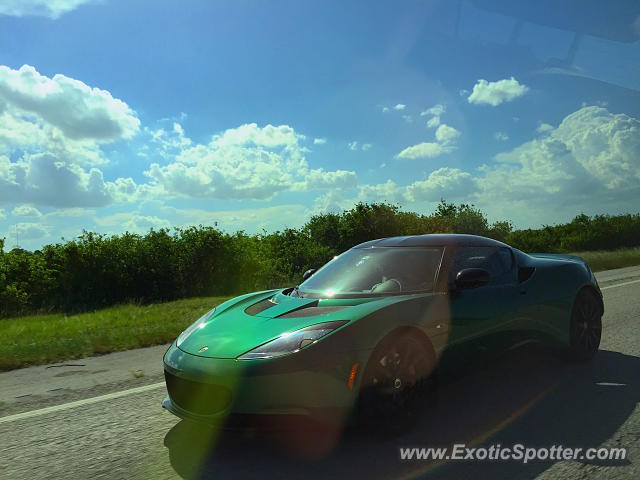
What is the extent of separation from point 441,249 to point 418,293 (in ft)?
2.31

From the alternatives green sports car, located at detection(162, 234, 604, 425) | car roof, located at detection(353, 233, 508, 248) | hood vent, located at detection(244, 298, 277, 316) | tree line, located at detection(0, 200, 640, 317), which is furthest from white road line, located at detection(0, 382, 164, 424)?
tree line, located at detection(0, 200, 640, 317)

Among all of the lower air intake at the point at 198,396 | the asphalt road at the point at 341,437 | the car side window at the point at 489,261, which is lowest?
the asphalt road at the point at 341,437

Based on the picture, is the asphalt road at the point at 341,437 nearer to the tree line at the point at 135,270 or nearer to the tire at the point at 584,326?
the tire at the point at 584,326

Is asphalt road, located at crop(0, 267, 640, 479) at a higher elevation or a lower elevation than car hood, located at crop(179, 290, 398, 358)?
lower

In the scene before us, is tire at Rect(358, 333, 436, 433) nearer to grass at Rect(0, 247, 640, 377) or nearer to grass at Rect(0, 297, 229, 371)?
grass at Rect(0, 247, 640, 377)

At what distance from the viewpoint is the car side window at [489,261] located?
464 centimetres

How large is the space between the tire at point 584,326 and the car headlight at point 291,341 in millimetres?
3086

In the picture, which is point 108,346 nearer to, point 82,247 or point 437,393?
point 437,393

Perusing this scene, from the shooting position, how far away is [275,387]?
313cm

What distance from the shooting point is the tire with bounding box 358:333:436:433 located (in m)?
3.38

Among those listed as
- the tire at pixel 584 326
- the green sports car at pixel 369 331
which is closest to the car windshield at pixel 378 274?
the green sports car at pixel 369 331

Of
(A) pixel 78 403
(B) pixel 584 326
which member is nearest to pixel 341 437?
(A) pixel 78 403

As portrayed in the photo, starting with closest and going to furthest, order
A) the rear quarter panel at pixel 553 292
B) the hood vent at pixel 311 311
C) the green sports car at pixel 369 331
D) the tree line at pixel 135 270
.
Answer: the green sports car at pixel 369 331 → the hood vent at pixel 311 311 → the rear quarter panel at pixel 553 292 → the tree line at pixel 135 270

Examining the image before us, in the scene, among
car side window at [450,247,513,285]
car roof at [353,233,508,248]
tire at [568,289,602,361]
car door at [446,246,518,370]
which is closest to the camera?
car door at [446,246,518,370]
